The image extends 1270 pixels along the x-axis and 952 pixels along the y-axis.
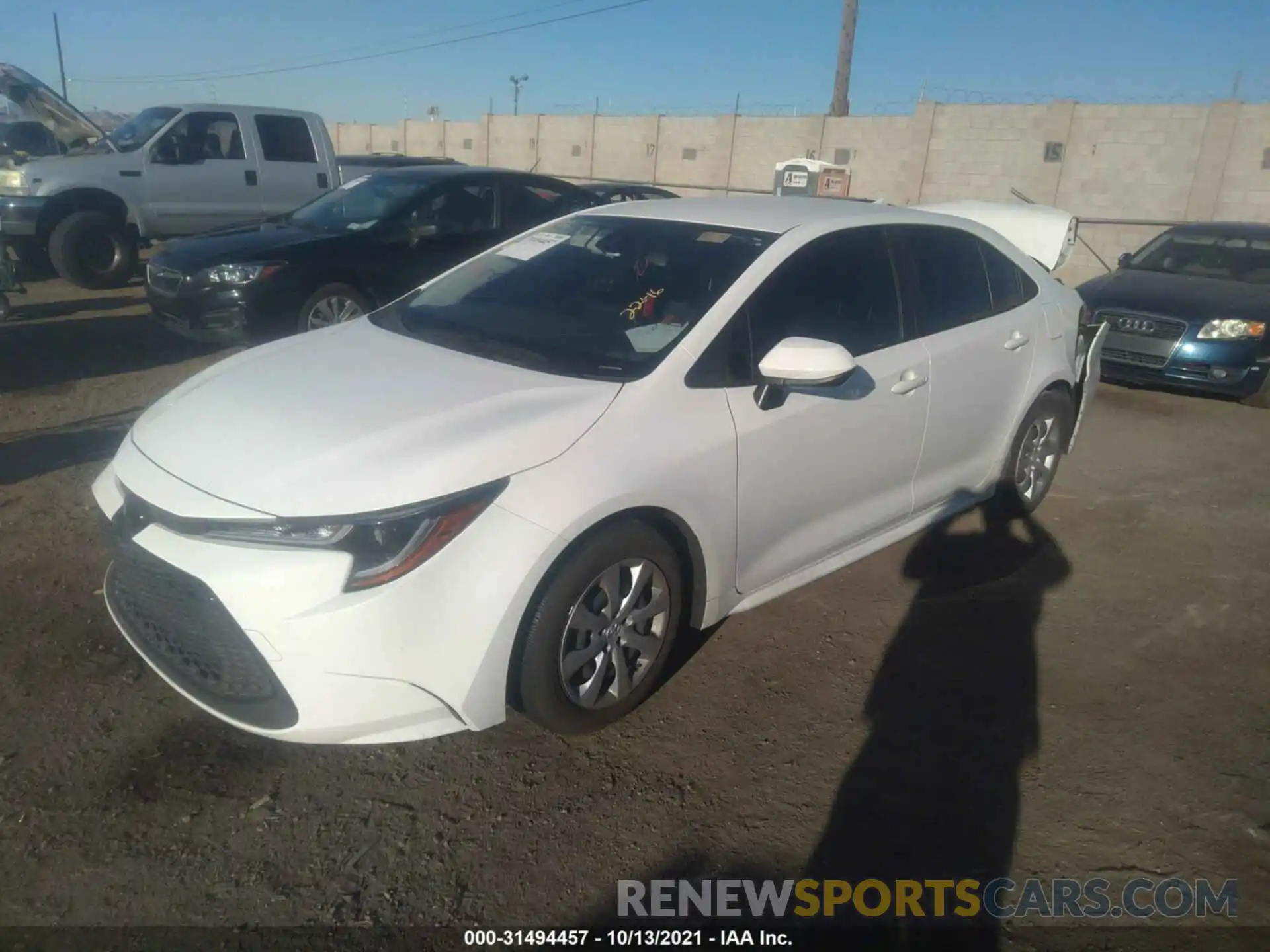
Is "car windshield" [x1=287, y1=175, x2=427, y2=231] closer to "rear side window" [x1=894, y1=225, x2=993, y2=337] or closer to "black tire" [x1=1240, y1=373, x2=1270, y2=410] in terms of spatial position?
"rear side window" [x1=894, y1=225, x2=993, y2=337]

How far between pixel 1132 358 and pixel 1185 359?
1.28ft

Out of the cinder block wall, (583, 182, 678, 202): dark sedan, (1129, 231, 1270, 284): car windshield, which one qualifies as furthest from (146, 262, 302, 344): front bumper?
the cinder block wall

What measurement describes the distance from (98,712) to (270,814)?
32.4 inches

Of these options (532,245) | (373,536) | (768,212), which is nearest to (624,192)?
(532,245)

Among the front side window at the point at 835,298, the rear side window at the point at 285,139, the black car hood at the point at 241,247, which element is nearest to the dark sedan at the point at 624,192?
the rear side window at the point at 285,139

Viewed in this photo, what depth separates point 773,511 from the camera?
325cm

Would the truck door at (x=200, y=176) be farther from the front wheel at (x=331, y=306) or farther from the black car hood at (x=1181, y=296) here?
the black car hood at (x=1181, y=296)

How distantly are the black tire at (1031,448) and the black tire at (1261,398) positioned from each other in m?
3.63

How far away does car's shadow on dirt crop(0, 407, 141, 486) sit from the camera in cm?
492

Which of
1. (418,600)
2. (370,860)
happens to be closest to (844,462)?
(418,600)

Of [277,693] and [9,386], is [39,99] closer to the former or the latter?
[9,386]

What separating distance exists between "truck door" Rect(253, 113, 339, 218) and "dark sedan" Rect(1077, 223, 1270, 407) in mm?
8697

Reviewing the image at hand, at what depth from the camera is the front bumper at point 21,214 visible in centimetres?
965

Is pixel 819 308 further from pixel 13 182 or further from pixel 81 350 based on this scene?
pixel 13 182
